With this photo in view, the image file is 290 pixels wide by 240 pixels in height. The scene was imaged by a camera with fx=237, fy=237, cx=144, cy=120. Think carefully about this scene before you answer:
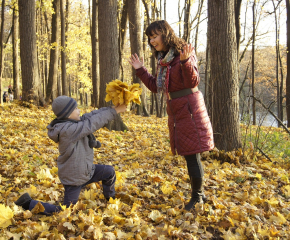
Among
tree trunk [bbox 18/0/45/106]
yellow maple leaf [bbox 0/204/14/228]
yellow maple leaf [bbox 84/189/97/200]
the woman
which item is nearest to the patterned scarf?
the woman

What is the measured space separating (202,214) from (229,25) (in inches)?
139

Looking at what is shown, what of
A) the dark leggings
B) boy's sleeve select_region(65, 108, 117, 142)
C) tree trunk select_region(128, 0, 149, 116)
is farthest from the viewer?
tree trunk select_region(128, 0, 149, 116)

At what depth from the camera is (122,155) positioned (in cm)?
491

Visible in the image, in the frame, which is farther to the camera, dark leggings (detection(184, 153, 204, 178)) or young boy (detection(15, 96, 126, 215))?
dark leggings (detection(184, 153, 204, 178))

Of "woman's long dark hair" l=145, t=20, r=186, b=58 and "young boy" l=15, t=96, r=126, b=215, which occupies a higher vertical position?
"woman's long dark hair" l=145, t=20, r=186, b=58

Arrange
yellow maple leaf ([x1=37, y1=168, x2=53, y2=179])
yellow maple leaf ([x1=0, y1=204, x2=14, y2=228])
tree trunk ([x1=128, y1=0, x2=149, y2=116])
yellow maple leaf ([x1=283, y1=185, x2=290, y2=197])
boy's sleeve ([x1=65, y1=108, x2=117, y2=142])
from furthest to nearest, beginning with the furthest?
tree trunk ([x1=128, y1=0, x2=149, y2=116]) → yellow maple leaf ([x1=37, y1=168, x2=53, y2=179]) → yellow maple leaf ([x1=283, y1=185, x2=290, y2=197]) → boy's sleeve ([x1=65, y1=108, x2=117, y2=142]) → yellow maple leaf ([x1=0, y1=204, x2=14, y2=228])

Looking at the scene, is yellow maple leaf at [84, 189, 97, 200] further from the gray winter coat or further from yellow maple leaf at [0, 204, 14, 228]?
yellow maple leaf at [0, 204, 14, 228]

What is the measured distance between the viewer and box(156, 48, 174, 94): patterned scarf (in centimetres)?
261

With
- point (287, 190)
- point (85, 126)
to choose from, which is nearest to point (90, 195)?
point (85, 126)

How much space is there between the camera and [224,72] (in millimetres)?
4492

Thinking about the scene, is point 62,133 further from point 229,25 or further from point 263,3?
point 263,3

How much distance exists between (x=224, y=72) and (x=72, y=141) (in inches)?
129

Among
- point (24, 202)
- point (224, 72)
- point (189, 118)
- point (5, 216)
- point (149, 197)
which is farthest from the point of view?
point (224, 72)

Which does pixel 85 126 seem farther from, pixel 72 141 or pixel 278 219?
pixel 278 219
